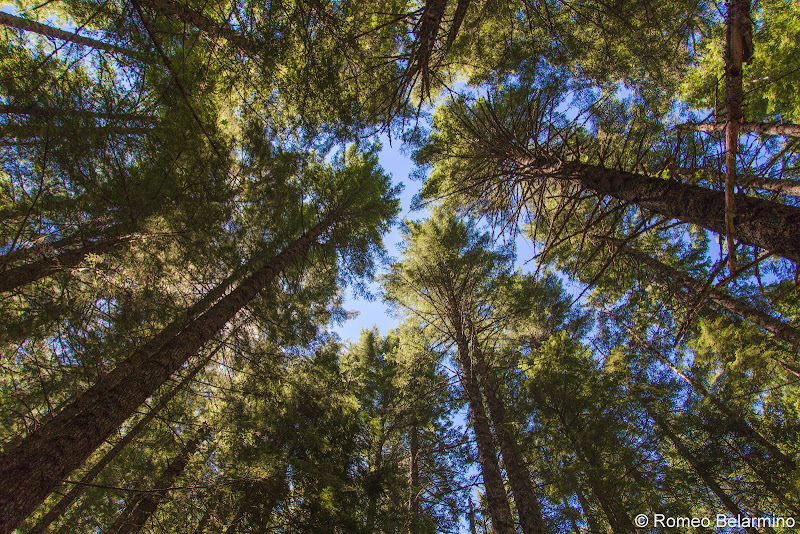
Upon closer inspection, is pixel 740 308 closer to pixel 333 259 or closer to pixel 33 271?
pixel 333 259

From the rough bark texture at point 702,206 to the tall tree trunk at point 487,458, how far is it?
493 centimetres

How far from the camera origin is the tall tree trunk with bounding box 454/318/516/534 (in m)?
5.31

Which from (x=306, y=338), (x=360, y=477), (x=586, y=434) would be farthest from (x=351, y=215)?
(x=586, y=434)

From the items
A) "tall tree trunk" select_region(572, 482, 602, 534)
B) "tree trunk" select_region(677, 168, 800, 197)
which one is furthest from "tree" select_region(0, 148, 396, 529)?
"tall tree trunk" select_region(572, 482, 602, 534)

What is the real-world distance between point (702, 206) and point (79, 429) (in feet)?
17.1

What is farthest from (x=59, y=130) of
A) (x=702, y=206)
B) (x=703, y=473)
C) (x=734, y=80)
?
(x=703, y=473)

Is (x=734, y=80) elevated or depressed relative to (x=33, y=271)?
depressed

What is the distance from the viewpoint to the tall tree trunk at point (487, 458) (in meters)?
5.31

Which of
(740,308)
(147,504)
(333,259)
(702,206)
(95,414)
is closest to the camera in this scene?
(702,206)

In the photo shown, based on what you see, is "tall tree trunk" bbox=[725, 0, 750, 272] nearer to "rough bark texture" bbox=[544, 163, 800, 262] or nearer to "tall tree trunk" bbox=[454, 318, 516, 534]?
"rough bark texture" bbox=[544, 163, 800, 262]

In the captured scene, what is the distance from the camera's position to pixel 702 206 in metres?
2.33

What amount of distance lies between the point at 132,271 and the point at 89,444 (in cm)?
327

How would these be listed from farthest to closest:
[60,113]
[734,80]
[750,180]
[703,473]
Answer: [703,473] → [60,113] → [750,180] → [734,80]

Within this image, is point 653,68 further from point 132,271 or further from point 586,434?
point 132,271
